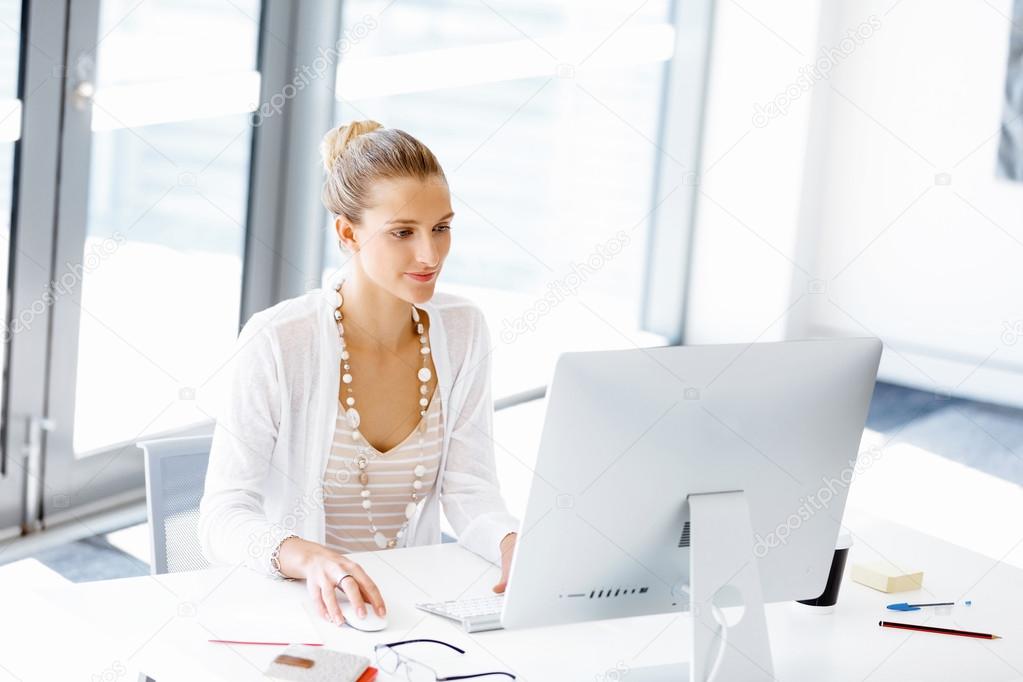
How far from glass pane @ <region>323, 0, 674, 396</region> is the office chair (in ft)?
7.65

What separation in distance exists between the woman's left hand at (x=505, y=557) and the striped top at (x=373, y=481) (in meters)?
0.28

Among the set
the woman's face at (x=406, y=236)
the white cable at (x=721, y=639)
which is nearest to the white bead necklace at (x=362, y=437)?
the woman's face at (x=406, y=236)

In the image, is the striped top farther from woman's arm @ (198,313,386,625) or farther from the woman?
woman's arm @ (198,313,386,625)

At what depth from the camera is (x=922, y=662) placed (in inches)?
65.0

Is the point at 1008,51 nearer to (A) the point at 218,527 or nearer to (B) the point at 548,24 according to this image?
(B) the point at 548,24

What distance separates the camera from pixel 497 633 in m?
1.62

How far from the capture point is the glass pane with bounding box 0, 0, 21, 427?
3066 mm

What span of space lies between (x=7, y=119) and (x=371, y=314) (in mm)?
1581

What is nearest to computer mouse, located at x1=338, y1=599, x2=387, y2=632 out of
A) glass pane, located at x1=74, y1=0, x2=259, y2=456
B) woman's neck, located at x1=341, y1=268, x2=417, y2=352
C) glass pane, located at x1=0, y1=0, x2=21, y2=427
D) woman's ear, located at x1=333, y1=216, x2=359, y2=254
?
woman's neck, located at x1=341, y1=268, x2=417, y2=352

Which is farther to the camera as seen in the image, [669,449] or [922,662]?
[922,662]

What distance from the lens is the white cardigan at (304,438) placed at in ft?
6.07

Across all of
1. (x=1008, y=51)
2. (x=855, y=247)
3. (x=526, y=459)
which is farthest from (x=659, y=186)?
(x=526, y=459)

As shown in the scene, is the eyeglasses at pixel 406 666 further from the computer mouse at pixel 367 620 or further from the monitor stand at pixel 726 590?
the monitor stand at pixel 726 590

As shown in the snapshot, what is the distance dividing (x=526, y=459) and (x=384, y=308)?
2374mm
